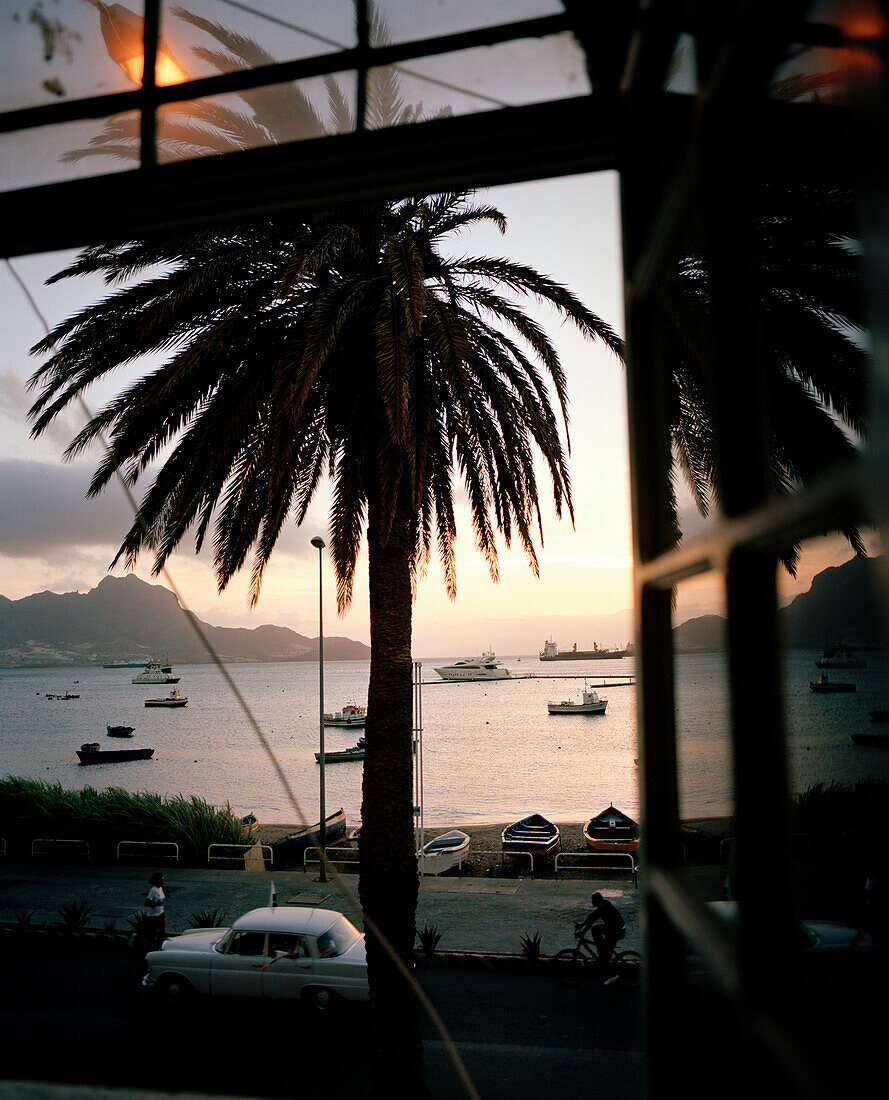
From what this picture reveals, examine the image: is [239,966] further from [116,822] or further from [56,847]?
[56,847]

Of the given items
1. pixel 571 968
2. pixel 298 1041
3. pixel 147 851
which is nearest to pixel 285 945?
pixel 298 1041

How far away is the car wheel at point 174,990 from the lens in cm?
1196

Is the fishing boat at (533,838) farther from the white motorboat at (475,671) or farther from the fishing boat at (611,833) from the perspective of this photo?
the white motorboat at (475,671)

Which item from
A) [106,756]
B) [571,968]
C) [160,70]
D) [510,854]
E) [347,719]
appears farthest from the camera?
[347,719]

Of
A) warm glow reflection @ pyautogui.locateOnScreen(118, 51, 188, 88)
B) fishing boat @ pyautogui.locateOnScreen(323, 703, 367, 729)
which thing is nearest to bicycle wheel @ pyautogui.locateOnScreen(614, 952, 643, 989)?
warm glow reflection @ pyautogui.locateOnScreen(118, 51, 188, 88)

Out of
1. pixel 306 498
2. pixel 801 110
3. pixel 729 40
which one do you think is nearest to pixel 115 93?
pixel 729 40

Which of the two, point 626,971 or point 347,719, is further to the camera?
point 347,719

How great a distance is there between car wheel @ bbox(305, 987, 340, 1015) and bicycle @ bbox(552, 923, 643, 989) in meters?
4.21

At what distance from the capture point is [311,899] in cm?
2072

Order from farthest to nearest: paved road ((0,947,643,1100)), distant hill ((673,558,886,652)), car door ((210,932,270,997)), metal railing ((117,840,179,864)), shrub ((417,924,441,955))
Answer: metal railing ((117,840,179,864)) → shrub ((417,924,441,955)) → car door ((210,932,270,997)) → paved road ((0,947,643,1100)) → distant hill ((673,558,886,652))

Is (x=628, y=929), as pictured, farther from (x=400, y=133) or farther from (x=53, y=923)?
(x=400, y=133)

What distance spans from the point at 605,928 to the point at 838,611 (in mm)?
14390

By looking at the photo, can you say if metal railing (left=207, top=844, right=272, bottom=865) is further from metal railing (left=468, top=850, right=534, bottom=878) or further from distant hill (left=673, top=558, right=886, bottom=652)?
distant hill (left=673, top=558, right=886, bottom=652)

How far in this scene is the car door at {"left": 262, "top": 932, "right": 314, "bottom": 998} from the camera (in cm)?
1155
